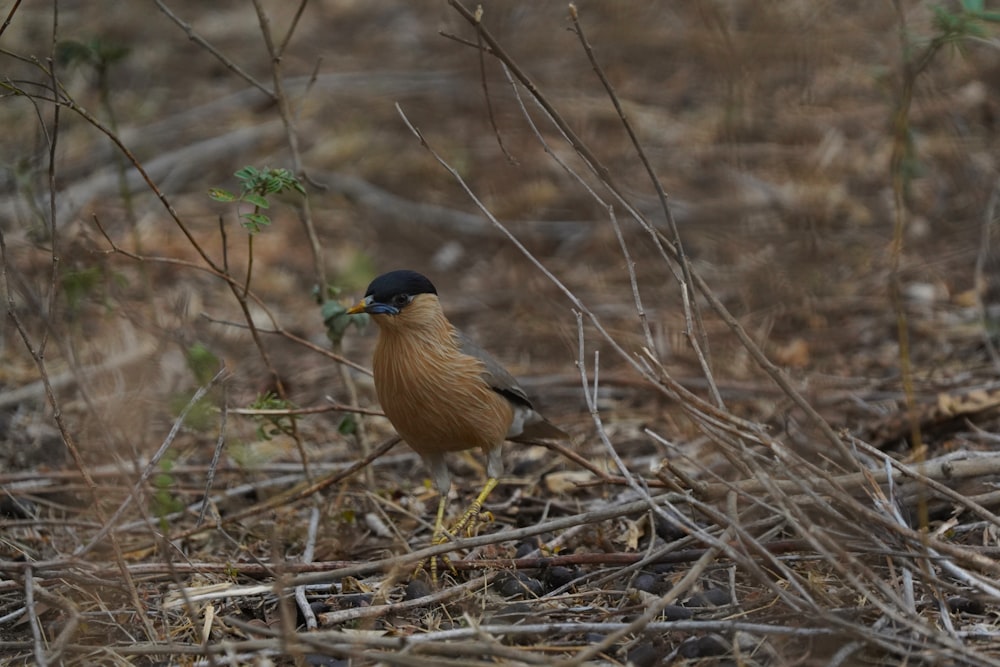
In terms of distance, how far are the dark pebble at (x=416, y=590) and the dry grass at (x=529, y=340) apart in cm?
2

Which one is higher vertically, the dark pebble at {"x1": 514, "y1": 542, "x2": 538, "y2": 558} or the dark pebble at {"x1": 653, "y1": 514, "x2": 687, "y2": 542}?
the dark pebble at {"x1": 653, "y1": 514, "x2": 687, "y2": 542}

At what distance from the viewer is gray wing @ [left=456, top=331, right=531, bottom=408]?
4.97 meters

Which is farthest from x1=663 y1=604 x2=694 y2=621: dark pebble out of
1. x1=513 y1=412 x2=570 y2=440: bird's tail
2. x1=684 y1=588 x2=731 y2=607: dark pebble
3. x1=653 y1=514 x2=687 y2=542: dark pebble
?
x1=513 y1=412 x2=570 y2=440: bird's tail

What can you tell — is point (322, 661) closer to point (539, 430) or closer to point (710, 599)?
point (710, 599)

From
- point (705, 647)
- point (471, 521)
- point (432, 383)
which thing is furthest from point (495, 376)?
point (705, 647)

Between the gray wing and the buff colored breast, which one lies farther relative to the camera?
the gray wing

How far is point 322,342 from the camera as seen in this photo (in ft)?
24.2

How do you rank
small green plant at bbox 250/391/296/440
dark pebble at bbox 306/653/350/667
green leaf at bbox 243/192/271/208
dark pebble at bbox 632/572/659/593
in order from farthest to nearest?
small green plant at bbox 250/391/296/440
green leaf at bbox 243/192/271/208
dark pebble at bbox 632/572/659/593
dark pebble at bbox 306/653/350/667

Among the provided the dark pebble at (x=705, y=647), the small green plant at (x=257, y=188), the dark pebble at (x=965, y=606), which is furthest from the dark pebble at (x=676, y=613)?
the small green plant at (x=257, y=188)

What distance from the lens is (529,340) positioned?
23.9 ft

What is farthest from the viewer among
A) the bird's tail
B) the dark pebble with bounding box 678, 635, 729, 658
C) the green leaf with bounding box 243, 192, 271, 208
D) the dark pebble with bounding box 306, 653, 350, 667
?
the bird's tail

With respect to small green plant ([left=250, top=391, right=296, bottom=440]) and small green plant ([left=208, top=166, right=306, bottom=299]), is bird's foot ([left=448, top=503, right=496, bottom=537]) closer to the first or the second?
small green plant ([left=250, top=391, right=296, bottom=440])

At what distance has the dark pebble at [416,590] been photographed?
163 inches

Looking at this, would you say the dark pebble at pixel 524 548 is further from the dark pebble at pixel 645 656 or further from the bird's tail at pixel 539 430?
the dark pebble at pixel 645 656
